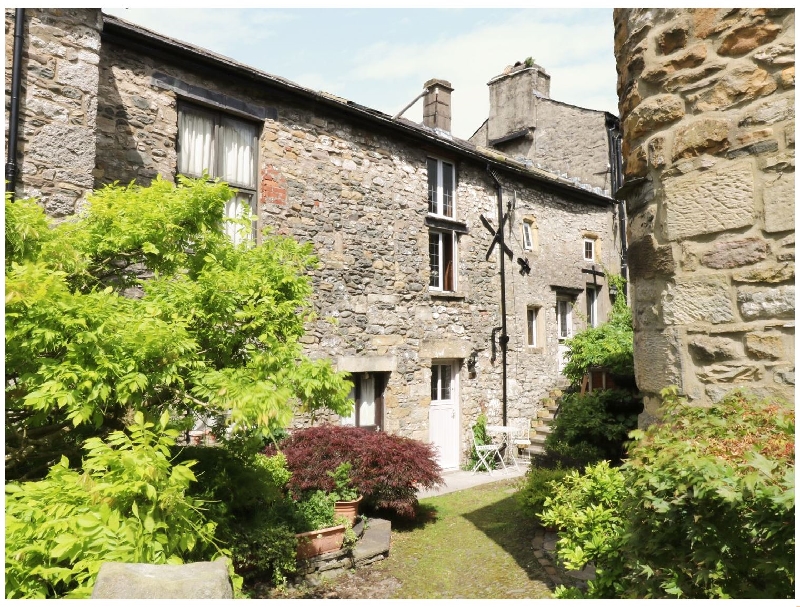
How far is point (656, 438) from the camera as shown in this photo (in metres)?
2.74

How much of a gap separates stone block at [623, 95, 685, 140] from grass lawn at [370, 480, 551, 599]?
400cm

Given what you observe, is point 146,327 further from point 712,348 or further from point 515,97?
point 515,97

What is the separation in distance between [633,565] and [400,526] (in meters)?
5.52

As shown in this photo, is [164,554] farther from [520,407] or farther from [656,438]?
[520,407]

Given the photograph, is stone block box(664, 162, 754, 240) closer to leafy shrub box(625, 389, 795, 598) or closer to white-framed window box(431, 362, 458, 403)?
leafy shrub box(625, 389, 795, 598)

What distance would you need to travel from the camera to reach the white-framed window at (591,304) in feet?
48.4

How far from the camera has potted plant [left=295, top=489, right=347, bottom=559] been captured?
5.89 m

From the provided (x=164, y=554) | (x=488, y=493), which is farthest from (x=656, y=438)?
(x=488, y=493)

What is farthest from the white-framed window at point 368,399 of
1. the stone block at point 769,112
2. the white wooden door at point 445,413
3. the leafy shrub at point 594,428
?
the stone block at point 769,112

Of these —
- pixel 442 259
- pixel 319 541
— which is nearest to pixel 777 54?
pixel 319 541

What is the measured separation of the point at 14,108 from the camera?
562 centimetres

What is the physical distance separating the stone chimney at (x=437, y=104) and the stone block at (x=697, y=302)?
10.8 meters

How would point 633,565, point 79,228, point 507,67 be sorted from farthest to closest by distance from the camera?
point 507,67 < point 79,228 < point 633,565

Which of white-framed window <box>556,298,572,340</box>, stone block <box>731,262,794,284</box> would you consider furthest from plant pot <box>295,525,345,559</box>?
white-framed window <box>556,298,572,340</box>
